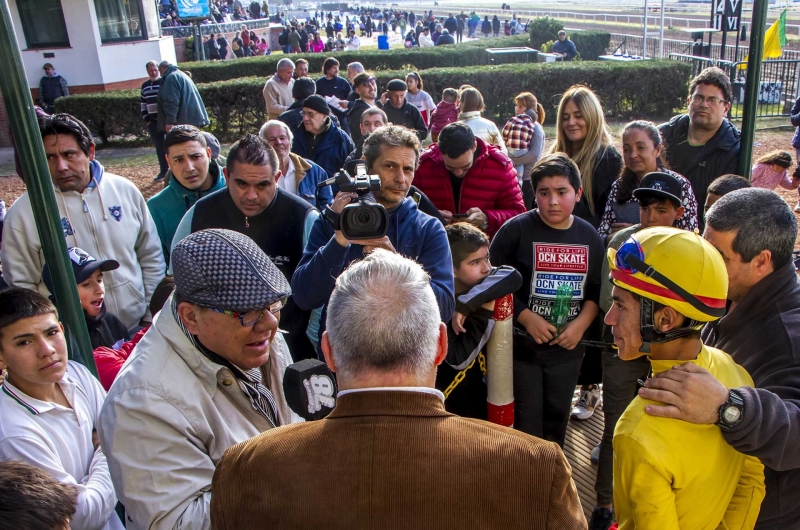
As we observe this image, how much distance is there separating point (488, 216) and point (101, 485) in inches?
119

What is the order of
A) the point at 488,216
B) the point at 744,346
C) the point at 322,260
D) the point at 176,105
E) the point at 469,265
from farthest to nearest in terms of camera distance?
the point at 176,105 → the point at 488,216 → the point at 469,265 → the point at 322,260 → the point at 744,346

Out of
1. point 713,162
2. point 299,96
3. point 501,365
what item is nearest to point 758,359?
point 501,365

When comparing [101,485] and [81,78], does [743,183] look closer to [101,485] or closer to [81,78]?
[101,485]

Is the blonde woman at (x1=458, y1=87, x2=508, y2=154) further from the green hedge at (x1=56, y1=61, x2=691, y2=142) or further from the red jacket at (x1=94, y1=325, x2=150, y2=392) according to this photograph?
the green hedge at (x1=56, y1=61, x2=691, y2=142)

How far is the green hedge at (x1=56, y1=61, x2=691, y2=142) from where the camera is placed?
16.2 metres

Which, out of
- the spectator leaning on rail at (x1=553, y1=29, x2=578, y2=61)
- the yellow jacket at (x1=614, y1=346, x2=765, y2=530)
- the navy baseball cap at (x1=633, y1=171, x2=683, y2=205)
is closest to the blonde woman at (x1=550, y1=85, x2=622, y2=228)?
the navy baseball cap at (x1=633, y1=171, x2=683, y2=205)

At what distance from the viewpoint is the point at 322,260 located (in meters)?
2.97

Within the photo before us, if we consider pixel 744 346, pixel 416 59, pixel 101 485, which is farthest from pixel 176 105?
pixel 416 59

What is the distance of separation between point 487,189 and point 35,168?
2998 millimetres

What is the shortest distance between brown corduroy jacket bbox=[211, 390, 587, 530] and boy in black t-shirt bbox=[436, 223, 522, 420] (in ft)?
6.16

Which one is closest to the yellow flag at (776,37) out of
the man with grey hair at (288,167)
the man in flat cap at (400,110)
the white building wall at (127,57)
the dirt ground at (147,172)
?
the dirt ground at (147,172)

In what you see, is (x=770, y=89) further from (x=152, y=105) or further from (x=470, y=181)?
(x=470, y=181)

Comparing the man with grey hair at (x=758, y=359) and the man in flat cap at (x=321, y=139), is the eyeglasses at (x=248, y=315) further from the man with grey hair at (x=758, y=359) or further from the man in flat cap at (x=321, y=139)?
the man in flat cap at (x=321, y=139)

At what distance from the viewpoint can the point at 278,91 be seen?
35.6 ft
